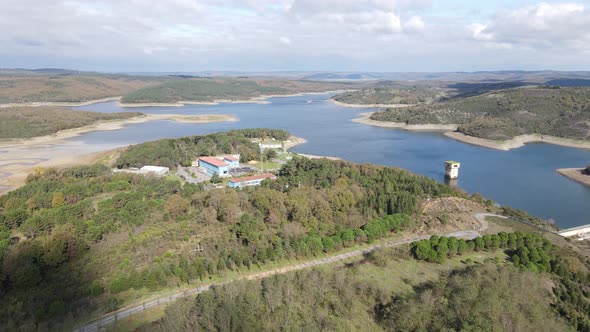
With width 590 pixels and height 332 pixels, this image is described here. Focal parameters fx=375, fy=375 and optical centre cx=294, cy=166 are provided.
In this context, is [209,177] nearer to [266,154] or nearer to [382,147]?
[266,154]

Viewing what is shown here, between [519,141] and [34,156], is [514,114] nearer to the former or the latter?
[519,141]

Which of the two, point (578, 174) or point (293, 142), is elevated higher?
point (293, 142)

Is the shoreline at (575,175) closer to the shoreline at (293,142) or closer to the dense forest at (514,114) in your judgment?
the dense forest at (514,114)

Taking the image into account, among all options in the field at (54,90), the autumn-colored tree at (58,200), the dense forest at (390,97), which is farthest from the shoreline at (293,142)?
the field at (54,90)

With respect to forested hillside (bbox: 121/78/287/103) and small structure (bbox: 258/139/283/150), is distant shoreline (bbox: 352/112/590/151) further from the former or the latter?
forested hillside (bbox: 121/78/287/103)

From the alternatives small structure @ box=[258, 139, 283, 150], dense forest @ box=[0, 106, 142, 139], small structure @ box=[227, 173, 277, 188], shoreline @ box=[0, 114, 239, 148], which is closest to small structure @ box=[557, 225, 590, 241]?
small structure @ box=[227, 173, 277, 188]

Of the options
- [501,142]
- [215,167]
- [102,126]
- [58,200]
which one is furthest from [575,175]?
[102,126]
